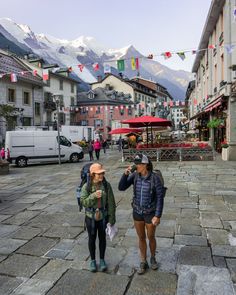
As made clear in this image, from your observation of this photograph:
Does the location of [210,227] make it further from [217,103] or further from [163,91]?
[163,91]

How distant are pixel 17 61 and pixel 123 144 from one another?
585 inches

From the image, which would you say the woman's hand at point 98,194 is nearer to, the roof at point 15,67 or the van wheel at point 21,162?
the van wheel at point 21,162

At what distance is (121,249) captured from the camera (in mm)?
5309

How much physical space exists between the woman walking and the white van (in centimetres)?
1652

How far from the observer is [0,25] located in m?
106

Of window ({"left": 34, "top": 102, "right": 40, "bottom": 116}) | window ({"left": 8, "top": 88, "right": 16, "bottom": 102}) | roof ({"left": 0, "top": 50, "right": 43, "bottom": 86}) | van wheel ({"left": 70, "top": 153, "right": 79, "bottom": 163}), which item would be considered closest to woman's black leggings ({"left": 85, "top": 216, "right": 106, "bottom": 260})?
van wheel ({"left": 70, "top": 153, "right": 79, "bottom": 163})

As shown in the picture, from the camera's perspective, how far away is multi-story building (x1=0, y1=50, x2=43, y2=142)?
3131 centimetres

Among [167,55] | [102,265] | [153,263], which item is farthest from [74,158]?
[153,263]

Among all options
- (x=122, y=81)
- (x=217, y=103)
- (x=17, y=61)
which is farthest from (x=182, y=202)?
(x=122, y=81)

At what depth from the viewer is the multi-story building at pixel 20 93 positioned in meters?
31.3

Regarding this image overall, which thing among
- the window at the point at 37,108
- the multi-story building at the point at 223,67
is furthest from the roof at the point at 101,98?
the multi-story building at the point at 223,67

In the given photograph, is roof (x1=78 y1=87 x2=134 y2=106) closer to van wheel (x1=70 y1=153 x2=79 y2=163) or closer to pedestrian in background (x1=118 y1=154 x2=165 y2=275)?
van wheel (x1=70 y1=153 x2=79 y2=163)

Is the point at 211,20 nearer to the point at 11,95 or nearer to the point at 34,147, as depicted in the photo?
the point at 34,147

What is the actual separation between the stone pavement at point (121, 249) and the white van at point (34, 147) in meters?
10.9
